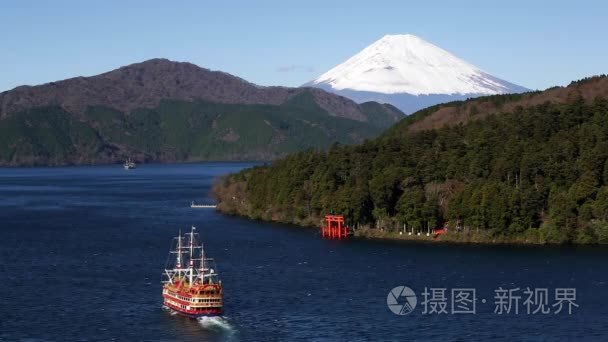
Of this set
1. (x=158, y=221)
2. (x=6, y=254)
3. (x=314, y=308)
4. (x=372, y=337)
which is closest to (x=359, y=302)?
(x=314, y=308)

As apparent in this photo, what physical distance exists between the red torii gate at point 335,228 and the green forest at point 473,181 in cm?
163

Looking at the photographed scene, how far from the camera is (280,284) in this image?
64688 millimetres

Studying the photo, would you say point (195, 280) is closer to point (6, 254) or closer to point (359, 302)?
point (359, 302)

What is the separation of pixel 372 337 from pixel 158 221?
204 feet

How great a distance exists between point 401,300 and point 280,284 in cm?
929

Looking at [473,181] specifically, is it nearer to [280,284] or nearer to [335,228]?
[335,228]

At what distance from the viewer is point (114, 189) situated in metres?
182

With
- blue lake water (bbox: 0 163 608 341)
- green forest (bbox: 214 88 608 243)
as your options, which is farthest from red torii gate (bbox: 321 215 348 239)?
green forest (bbox: 214 88 608 243)

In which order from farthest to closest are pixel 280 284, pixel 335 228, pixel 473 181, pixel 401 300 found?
pixel 335 228
pixel 473 181
pixel 280 284
pixel 401 300

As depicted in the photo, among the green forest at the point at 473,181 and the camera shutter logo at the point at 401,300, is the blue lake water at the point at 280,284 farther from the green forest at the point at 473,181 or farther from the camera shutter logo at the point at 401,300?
the green forest at the point at 473,181

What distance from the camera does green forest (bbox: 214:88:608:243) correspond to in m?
85.2

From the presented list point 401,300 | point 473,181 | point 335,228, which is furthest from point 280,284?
point 473,181

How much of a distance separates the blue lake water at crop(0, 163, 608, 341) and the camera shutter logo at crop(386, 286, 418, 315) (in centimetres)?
33

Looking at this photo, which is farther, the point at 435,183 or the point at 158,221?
the point at 158,221
